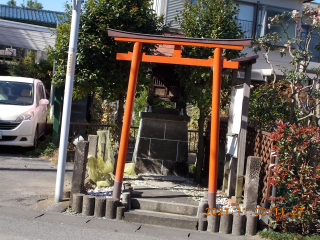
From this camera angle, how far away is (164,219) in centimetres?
561

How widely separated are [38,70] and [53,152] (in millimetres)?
7928

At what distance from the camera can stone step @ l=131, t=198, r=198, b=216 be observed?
19.4 ft

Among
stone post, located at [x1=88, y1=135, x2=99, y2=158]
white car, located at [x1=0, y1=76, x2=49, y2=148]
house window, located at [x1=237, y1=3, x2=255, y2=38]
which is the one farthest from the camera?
house window, located at [x1=237, y1=3, x2=255, y2=38]

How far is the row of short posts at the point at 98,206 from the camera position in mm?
5684

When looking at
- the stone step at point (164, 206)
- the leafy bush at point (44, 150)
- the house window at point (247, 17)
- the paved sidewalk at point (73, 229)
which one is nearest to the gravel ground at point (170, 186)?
the stone step at point (164, 206)

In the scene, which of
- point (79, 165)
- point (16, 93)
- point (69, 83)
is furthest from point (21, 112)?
point (79, 165)

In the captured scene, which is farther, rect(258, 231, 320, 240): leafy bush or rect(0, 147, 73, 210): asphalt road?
rect(0, 147, 73, 210): asphalt road

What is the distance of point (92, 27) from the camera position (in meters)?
7.74

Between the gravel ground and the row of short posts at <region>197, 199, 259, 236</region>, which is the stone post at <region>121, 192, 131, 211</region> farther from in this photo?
the row of short posts at <region>197, 199, 259, 236</region>

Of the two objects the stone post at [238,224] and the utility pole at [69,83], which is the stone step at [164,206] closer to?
the stone post at [238,224]

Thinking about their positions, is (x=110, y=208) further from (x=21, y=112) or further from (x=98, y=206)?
(x=21, y=112)

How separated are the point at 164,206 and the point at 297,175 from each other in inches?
82.4

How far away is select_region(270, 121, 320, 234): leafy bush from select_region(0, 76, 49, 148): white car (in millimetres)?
6460

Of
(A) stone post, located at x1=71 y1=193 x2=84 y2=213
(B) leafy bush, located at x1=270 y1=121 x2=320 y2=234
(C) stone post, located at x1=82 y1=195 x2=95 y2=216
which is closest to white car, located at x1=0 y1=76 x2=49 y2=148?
(A) stone post, located at x1=71 y1=193 x2=84 y2=213
